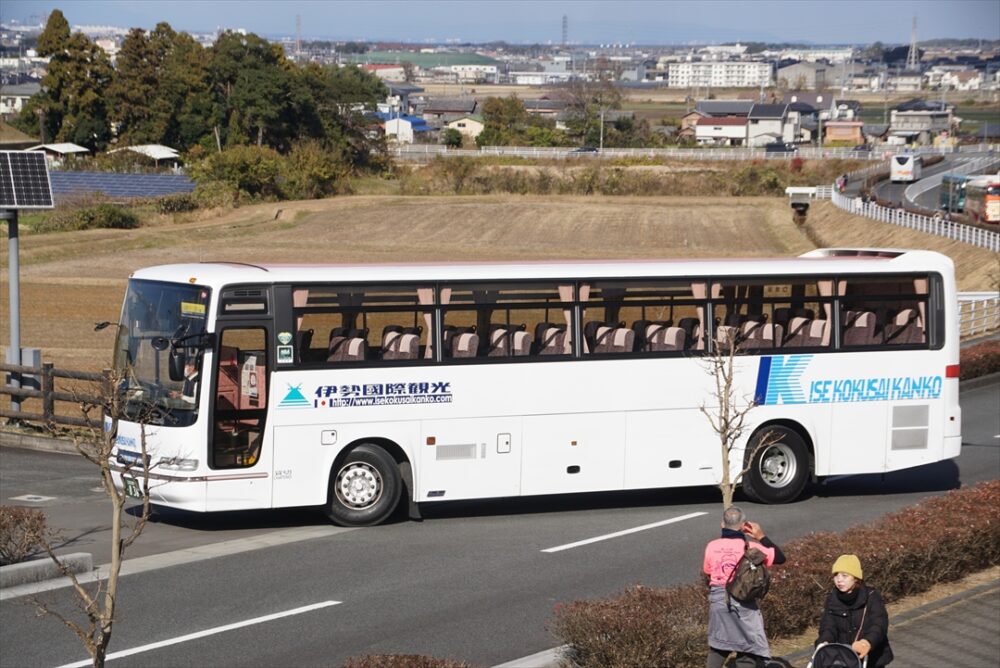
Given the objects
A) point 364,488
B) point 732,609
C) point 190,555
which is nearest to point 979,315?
point 364,488

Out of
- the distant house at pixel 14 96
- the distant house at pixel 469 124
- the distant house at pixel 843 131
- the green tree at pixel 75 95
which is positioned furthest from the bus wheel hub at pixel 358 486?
the distant house at pixel 14 96

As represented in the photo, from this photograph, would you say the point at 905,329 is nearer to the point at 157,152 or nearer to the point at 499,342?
the point at 499,342

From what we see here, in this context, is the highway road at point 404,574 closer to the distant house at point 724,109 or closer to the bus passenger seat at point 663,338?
the bus passenger seat at point 663,338

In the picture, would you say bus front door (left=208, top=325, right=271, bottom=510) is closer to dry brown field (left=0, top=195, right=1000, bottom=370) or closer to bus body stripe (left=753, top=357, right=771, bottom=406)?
bus body stripe (left=753, top=357, right=771, bottom=406)

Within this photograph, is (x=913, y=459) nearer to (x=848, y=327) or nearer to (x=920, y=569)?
(x=848, y=327)

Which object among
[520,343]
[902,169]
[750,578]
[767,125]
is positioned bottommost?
[902,169]

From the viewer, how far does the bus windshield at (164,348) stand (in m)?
14.2

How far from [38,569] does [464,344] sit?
5470 mm

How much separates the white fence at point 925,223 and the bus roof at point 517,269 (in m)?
32.3

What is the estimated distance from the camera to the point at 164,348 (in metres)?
14.3

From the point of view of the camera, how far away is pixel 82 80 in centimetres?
9775

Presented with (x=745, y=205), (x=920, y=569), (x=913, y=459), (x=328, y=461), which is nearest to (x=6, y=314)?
(x=328, y=461)

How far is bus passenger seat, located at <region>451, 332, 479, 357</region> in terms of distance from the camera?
50.1 ft

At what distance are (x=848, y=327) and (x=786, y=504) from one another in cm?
249
